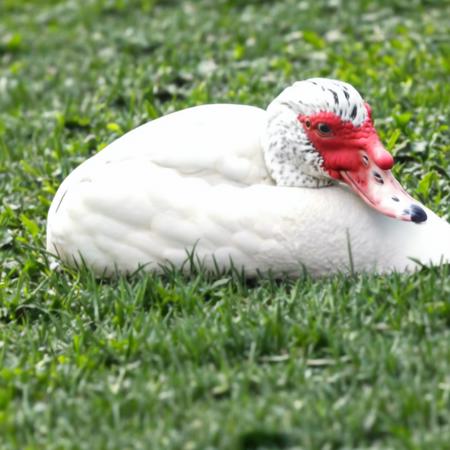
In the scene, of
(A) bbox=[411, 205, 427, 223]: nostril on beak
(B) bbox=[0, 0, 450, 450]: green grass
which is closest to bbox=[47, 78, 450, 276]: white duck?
(A) bbox=[411, 205, 427, 223]: nostril on beak

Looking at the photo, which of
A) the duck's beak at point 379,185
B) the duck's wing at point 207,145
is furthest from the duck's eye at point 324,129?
the duck's wing at point 207,145

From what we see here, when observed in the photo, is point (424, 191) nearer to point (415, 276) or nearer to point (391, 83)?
point (415, 276)

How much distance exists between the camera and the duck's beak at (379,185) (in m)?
4.41

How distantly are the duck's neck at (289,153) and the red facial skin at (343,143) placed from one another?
34mm

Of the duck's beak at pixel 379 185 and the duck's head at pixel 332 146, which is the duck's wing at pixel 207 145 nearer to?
the duck's head at pixel 332 146

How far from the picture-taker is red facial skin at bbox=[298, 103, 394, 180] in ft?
14.7

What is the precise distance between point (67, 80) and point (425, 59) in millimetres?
2236

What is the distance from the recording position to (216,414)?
11.5 ft

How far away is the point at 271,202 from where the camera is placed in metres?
4.47

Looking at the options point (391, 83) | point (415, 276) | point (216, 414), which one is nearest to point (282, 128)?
point (415, 276)

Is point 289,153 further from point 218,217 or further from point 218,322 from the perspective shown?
point 218,322

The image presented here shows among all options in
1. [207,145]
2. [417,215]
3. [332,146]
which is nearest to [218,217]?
[207,145]

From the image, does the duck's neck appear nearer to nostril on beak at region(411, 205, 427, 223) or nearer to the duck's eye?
the duck's eye

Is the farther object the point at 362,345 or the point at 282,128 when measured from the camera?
the point at 282,128
